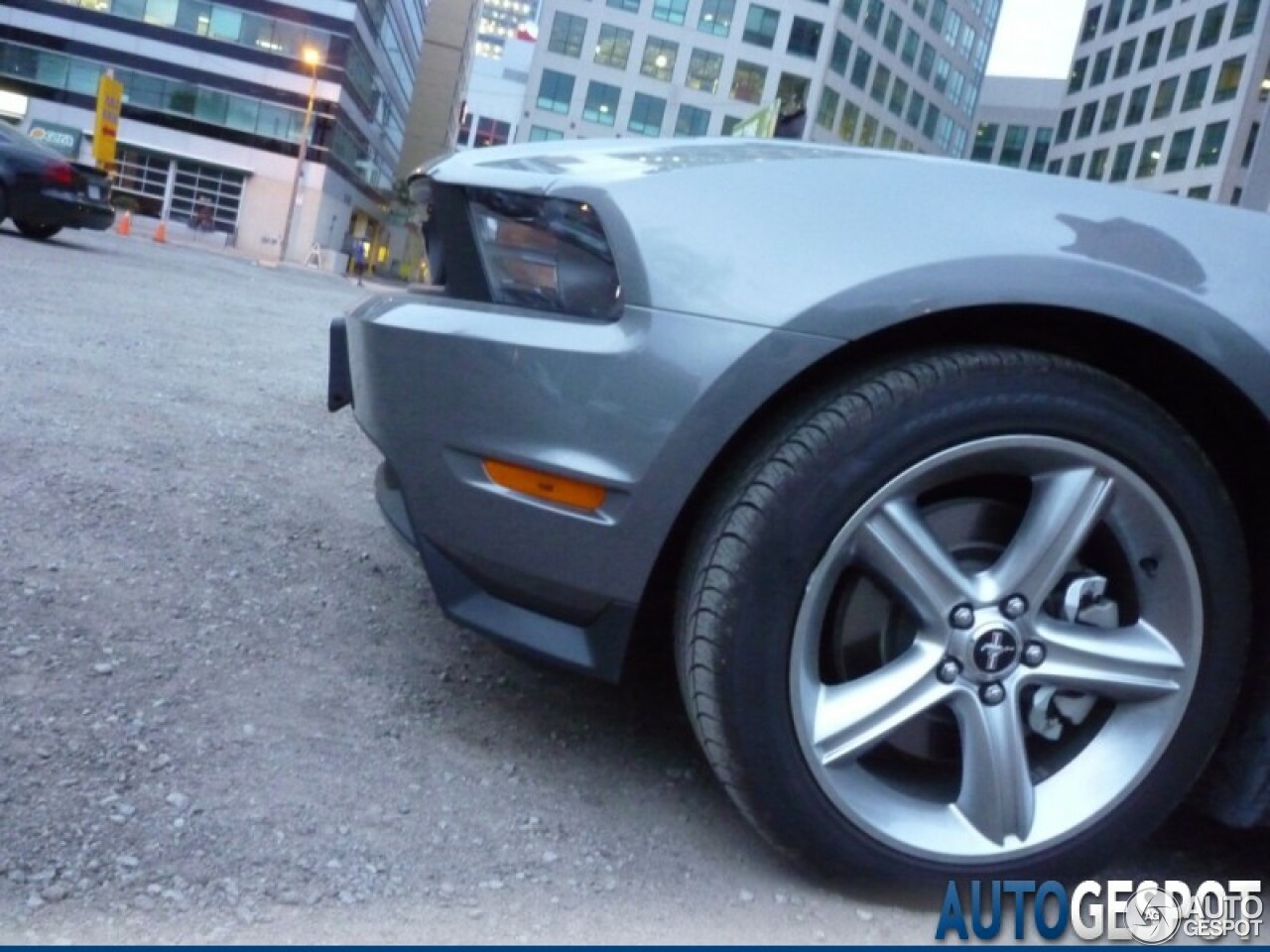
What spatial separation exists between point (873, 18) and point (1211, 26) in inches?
1578

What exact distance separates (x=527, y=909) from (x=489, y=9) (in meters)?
190

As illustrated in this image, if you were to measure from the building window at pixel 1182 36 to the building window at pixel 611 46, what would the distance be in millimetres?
48910

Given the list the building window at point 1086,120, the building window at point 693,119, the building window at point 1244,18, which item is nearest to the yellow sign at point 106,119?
the building window at point 693,119

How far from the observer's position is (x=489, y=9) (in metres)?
174

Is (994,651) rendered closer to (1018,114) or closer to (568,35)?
(1018,114)

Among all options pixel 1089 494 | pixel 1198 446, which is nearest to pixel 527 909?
pixel 1089 494

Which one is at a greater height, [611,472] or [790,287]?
[790,287]

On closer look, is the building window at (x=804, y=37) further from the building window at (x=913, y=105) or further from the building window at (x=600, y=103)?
the building window at (x=913, y=105)

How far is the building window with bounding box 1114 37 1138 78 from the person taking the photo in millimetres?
5465

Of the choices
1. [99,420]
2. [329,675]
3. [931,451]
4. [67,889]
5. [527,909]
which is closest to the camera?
[67,889]

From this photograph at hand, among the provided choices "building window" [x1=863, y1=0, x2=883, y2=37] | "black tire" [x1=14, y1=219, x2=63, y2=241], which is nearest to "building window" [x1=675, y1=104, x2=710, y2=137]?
"building window" [x1=863, y1=0, x2=883, y2=37]

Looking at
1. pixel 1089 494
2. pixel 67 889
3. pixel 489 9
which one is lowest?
pixel 67 889

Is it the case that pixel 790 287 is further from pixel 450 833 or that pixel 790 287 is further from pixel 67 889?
pixel 67 889

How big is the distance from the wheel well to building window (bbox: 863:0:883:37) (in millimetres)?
40367
